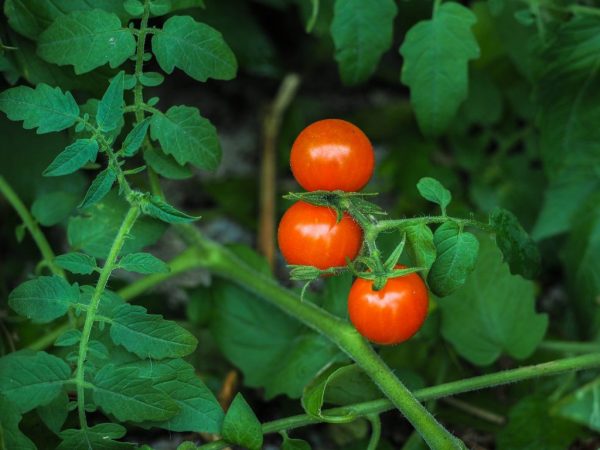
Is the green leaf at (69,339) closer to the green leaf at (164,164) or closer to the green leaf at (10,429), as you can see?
the green leaf at (10,429)

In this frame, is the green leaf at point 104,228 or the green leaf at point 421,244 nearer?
the green leaf at point 421,244

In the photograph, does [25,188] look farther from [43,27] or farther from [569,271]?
[569,271]

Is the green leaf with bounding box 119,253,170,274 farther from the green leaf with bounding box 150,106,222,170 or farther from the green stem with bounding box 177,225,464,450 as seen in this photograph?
the green stem with bounding box 177,225,464,450

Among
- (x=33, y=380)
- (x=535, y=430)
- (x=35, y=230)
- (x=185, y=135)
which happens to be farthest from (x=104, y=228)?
(x=535, y=430)

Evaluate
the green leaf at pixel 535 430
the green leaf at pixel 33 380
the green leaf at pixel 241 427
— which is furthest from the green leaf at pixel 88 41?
the green leaf at pixel 535 430

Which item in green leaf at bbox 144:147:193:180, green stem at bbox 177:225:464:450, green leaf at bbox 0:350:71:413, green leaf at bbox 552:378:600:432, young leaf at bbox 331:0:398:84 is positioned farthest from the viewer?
young leaf at bbox 331:0:398:84

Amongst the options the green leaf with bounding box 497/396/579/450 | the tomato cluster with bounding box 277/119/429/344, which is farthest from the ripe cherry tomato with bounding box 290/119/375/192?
the green leaf with bounding box 497/396/579/450

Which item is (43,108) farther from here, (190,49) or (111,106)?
(190,49)
